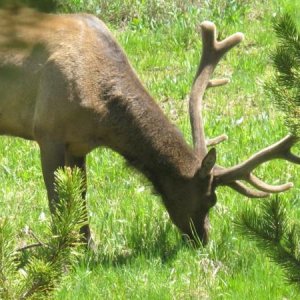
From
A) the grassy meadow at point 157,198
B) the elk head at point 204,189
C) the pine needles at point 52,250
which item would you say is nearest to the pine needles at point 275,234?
the grassy meadow at point 157,198

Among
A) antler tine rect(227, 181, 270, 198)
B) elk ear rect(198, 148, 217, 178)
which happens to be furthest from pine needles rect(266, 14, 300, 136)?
antler tine rect(227, 181, 270, 198)

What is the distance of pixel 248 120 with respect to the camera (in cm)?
973

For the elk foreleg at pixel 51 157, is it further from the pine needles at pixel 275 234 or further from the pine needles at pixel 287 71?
the pine needles at pixel 287 71

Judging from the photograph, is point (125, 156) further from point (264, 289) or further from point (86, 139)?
point (264, 289)

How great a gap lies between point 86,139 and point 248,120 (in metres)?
3.05

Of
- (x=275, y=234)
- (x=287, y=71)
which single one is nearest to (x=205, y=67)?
(x=275, y=234)

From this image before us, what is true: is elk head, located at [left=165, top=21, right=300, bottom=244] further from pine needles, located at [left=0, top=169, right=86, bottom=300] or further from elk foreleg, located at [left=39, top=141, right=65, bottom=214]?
pine needles, located at [left=0, top=169, right=86, bottom=300]

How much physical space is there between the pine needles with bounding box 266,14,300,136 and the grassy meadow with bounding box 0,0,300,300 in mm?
102

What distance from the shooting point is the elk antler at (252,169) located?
6.80m

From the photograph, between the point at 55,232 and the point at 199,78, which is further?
the point at 199,78

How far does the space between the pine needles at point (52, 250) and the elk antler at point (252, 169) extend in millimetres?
3803

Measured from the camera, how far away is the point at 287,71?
10.0 ft

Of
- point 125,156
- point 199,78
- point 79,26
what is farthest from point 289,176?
point 79,26

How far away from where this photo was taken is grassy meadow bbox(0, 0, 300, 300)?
6.07 m
